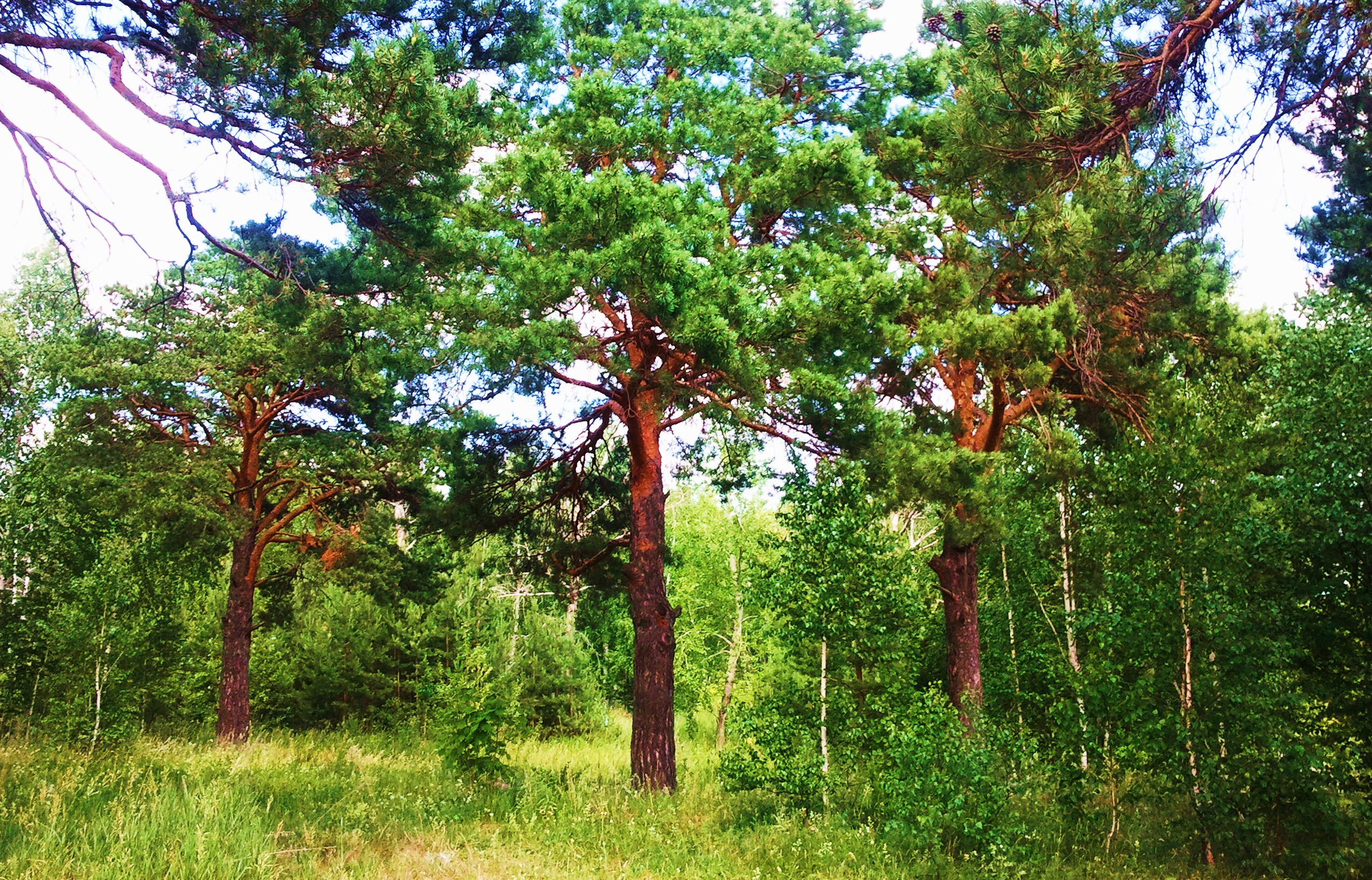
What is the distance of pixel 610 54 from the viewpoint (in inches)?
457

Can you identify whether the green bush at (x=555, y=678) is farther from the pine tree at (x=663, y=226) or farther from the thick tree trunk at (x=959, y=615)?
the thick tree trunk at (x=959, y=615)

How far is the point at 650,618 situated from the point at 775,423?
2.94 m

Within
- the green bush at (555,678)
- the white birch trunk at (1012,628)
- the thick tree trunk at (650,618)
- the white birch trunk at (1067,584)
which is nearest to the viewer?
the thick tree trunk at (650,618)

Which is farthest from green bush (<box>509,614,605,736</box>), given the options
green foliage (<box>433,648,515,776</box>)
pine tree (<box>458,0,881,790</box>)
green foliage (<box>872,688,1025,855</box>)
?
green foliage (<box>872,688,1025,855</box>)

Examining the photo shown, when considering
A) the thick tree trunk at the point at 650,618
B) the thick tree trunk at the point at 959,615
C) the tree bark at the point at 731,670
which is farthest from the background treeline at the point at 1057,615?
the tree bark at the point at 731,670

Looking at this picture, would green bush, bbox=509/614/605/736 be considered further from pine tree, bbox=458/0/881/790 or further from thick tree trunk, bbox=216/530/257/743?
pine tree, bbox=458/0/881/790

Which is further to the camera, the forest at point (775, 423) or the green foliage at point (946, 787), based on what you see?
the green foliage at point (946, 787)

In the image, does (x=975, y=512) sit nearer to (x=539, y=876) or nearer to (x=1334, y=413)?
(x=1334, y=413)

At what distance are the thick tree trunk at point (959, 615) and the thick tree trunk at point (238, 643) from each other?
12.1 metres

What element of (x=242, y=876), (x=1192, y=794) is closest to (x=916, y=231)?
(x=1192, y=794)

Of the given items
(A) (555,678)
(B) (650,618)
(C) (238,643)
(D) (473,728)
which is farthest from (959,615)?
(A) (555,678)

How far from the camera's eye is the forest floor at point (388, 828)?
6.04 m

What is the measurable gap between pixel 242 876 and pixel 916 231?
1114cm

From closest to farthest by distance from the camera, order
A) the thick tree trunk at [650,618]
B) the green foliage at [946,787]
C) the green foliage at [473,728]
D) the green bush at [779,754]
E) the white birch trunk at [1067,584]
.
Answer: the green foliage at [946,787] < the green bush at [779,754] < the green foliage at [473,728] < the thick tree trunk at [650,618] < the white birch trunk at [1067,584]
